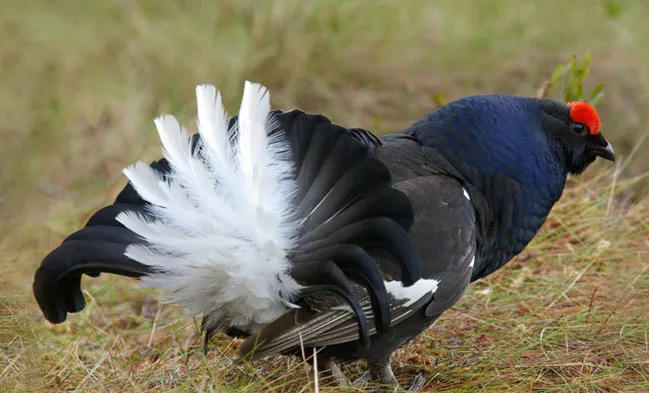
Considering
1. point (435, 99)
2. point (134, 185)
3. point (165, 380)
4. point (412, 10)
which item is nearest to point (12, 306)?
point (165, 380)

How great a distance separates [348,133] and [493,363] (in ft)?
3.38

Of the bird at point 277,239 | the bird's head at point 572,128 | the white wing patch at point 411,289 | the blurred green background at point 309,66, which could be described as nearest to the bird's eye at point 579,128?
the bird's head at point 572,128

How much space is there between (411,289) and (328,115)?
130 inches

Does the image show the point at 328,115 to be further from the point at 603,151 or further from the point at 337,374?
the point at 337,374

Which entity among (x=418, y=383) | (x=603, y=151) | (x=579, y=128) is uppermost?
(x=579, y=128)

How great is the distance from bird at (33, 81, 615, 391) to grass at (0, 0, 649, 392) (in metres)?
0.30

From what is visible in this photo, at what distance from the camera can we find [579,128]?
3713 mm

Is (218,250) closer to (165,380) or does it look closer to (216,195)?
(216,195)

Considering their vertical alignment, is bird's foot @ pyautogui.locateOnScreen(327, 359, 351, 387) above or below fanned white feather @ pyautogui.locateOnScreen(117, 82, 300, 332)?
below

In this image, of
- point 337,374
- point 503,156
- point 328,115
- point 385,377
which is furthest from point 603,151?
point 328,115

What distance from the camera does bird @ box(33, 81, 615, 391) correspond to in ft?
9.14

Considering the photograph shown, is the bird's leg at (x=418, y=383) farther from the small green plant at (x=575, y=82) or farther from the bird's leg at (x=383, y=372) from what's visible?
the small green plant at (x=575, y=82)

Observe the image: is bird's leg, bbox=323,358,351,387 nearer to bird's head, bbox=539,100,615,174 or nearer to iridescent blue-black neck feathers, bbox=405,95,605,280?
iridescent blue-black neck feathers, bbox=405,95,605,280

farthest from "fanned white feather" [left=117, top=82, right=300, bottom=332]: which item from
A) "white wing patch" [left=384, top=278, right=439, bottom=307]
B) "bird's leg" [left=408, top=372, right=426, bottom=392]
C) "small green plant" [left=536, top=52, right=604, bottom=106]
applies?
Answer: "small green plant" [left=536, top=52, right=604, bottom=106]
